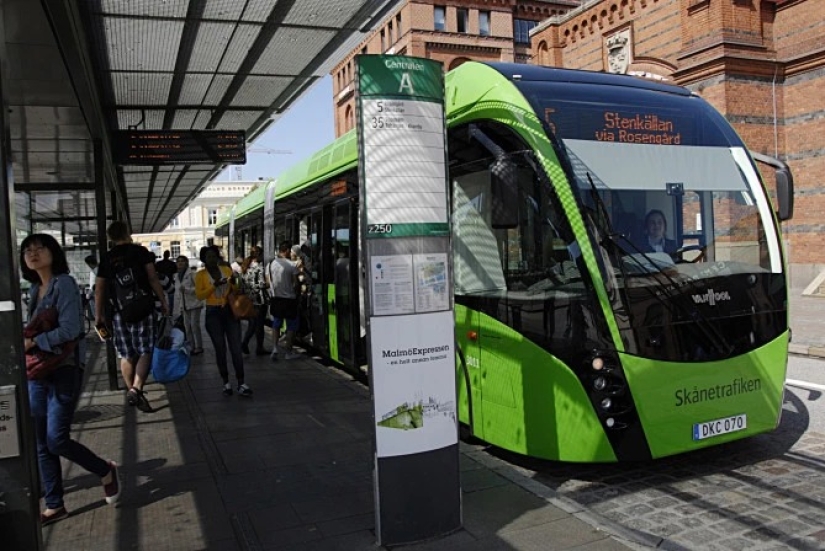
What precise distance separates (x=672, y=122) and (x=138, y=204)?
24530 mm

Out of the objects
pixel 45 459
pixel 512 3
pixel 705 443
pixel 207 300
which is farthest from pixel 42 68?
pixel 512 3

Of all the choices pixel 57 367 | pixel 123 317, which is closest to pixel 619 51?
pixel 123 317

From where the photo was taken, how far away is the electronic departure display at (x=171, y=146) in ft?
34.4

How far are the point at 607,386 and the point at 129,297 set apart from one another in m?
4.79

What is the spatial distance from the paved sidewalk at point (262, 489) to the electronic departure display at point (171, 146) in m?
4.09

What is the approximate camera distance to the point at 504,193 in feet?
16.5

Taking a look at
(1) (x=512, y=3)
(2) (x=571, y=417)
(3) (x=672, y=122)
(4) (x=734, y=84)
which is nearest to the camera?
(2) (x=571, y=417)

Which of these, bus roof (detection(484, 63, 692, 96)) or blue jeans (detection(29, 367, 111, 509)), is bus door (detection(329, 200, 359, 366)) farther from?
blue jeans (detection(29, 367, 111, 509))

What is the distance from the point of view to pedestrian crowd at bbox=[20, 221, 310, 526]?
14.6 feet

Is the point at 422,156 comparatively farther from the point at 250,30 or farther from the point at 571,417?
the point at 250,30

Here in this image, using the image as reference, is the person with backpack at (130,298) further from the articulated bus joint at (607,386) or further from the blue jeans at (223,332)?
the articulated bus joint at (607,386)

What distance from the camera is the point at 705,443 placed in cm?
498

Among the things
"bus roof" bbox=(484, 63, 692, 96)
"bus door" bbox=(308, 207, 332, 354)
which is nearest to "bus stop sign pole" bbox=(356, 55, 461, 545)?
"bus roof" bbox=(484, 63, 692, 96)

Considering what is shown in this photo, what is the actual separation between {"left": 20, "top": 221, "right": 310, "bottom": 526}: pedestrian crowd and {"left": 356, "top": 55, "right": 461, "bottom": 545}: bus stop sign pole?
2037 millimetres
